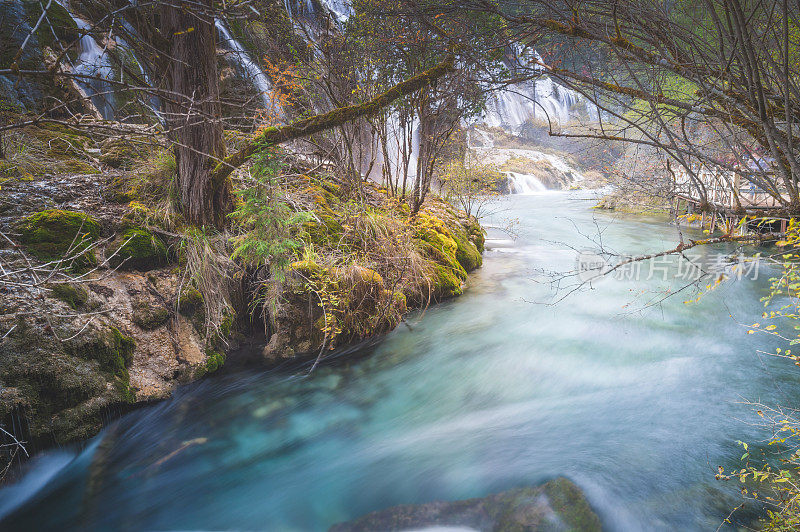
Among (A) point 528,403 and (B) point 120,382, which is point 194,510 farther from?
(A) point 528,403

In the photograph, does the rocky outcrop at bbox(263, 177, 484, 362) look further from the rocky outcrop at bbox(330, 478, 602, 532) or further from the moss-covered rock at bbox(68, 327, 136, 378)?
the rocky outcrop at bbox(330, 478, 602, 532)

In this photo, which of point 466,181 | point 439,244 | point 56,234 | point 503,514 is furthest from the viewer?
point 466,181

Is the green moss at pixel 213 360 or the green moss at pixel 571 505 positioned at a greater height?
the green moss at pixel 213 360

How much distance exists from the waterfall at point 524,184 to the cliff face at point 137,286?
17112 millimetres

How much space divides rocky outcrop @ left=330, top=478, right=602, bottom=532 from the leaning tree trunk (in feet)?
11.2

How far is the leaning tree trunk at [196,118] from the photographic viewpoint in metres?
3.91

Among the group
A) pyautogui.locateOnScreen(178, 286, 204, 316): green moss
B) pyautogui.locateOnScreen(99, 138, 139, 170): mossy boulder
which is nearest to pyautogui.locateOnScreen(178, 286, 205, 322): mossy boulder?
pyautogui.locateOnScreen(178, 286, 204, 316): green moss

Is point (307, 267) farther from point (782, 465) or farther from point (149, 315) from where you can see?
point (782, 465)

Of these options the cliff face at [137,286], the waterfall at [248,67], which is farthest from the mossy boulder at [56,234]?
the waterfall at [248,67]

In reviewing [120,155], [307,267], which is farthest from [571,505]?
[120,155]

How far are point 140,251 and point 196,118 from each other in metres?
1.49

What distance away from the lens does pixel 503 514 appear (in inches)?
111

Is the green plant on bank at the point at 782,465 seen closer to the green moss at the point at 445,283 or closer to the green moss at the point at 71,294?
the green moss at the point at 445,283

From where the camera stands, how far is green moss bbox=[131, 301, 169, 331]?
3.74 meters
